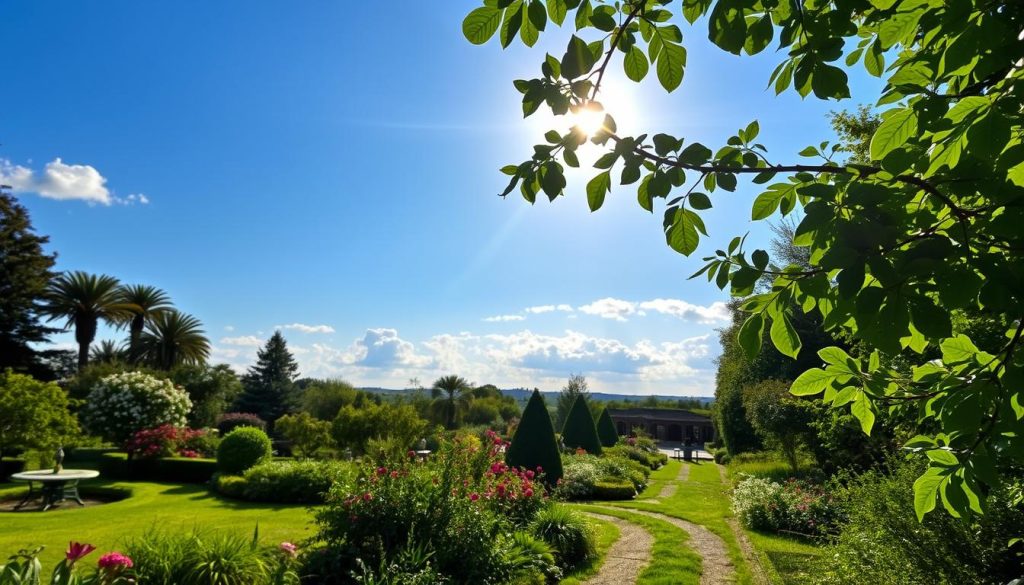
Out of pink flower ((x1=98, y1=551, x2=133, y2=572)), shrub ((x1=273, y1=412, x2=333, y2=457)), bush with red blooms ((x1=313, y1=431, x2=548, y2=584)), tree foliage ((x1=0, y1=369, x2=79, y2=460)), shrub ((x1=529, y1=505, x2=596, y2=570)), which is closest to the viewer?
pink flower ((x1=98, y1=551, x2=133, y2=572))

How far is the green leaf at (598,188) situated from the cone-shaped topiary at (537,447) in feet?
45.0

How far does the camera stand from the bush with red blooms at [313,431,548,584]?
19.9ft

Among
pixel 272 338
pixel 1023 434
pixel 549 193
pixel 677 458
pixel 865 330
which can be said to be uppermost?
pixel 272 338

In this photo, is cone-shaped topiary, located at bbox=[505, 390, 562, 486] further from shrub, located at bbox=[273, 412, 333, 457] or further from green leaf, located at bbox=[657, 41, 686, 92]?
green leaf, located at bbox=[657, 41, 686, 92]

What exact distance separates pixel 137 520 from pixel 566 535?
8.53 meters

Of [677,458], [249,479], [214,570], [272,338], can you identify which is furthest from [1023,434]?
[272,338]

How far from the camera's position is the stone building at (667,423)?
155 feet

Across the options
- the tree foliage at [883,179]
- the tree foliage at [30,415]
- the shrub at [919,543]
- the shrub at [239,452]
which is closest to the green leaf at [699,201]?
the tree foliage at [883,179]

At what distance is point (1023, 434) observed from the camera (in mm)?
1351

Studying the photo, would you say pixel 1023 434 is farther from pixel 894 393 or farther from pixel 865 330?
pixel 894 393

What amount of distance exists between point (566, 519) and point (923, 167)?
8.18m

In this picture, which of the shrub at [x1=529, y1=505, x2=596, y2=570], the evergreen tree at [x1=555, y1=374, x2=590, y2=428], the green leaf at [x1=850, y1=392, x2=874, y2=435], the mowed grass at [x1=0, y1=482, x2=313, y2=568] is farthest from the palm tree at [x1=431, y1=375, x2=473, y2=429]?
the green leaf at [x1=850, y1=392, x2=874, y2=435]

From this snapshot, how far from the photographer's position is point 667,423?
50062 mm

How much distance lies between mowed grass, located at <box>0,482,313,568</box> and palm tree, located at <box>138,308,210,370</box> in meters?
20.6
